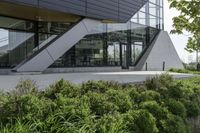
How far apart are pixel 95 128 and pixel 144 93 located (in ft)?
9.33

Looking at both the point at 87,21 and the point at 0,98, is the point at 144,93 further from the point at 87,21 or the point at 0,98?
the point at 87,21

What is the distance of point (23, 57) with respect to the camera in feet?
96.2

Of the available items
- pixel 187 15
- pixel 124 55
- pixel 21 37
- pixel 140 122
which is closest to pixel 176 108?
pixel 140 122

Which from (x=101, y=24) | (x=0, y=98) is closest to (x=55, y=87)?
(x=0, y=98)

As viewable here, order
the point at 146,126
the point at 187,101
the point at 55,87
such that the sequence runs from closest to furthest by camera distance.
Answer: the point at 146,126
the point at 55,87
the point at 187,101

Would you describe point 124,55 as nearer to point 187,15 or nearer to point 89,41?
Result: point 89,41

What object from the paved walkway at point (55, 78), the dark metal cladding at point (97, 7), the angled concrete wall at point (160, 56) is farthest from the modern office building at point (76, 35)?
the paved walkway at point (55, 78)

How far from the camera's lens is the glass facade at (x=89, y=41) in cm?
2875

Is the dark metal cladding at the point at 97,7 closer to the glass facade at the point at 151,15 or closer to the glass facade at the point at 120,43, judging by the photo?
the glass facade at the point at 151,15

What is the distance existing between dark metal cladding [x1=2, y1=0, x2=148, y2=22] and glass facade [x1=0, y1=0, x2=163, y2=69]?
0.98 metres

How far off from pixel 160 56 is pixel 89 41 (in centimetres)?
1406

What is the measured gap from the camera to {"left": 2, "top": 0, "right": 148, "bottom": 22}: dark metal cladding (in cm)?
2567

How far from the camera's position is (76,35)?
1105 inches

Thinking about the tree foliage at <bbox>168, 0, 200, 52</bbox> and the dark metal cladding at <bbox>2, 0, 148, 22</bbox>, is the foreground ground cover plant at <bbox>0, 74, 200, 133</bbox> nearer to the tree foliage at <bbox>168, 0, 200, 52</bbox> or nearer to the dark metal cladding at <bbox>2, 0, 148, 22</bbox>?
the tree foliage at <bbox>168, 0, 200, 52</bbox>
